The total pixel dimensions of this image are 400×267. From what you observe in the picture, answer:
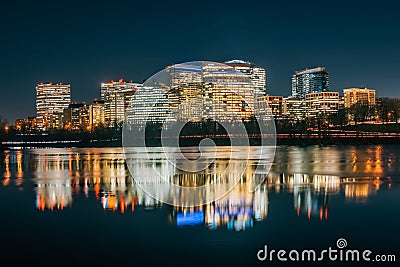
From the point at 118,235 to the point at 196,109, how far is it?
5259 inches

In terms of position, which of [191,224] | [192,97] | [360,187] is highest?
[192,97]

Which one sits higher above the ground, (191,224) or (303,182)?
(303,182)

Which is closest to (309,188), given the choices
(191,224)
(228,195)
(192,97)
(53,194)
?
(228,195)

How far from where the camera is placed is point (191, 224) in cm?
1265

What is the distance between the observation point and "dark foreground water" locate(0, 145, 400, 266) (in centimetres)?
1013

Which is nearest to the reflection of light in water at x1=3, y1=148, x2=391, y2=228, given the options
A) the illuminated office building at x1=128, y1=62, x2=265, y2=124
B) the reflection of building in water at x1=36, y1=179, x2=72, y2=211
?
the reflection of building in water at x1=36, y1=179, x2=72, y2=211

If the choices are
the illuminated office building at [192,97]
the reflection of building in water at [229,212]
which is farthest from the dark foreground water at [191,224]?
the illuminated office building at [192,97]

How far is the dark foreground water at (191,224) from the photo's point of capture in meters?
10.1

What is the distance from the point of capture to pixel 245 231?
11883 mm

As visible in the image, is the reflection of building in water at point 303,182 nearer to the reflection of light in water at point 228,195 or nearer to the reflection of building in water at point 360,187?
the reflection of light in water at point 228,195

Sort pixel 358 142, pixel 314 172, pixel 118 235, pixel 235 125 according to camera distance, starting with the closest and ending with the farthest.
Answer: pixel 118 235 < pixel 314 172 < pixel 358 142 < pixel 235 125

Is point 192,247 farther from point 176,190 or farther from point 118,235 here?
point 176,190

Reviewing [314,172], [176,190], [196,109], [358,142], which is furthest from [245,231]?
[196,109]

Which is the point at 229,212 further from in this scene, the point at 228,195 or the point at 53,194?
the point at 53,194
